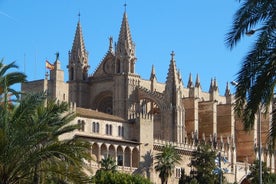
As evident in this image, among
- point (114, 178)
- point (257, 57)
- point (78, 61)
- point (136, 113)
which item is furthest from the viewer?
point (78, 61)

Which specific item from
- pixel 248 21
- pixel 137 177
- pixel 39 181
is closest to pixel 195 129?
pixel 137 177

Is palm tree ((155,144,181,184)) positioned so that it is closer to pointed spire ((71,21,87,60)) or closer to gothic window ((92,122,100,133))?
gothic window ((92,122,100,133))

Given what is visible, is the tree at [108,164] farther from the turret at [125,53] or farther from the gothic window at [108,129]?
the turret at [125,53]

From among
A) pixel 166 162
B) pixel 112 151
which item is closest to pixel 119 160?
pixel 112 151

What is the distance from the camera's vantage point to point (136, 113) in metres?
90.9

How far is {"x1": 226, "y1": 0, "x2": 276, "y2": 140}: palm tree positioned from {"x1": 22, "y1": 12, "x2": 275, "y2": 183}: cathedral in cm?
5329

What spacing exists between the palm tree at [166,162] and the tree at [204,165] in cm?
254

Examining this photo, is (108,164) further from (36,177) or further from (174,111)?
(36,177)

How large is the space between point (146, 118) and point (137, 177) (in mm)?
16839

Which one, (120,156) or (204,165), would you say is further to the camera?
(204,165)

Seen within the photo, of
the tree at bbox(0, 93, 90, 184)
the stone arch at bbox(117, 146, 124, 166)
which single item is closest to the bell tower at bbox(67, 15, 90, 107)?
the stone arch at bbox(117, 146, 124, 166)

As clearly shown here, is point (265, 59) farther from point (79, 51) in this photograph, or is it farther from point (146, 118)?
point (79, 51)

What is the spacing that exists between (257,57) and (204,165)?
58.6 metres

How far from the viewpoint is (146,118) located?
8288cm
